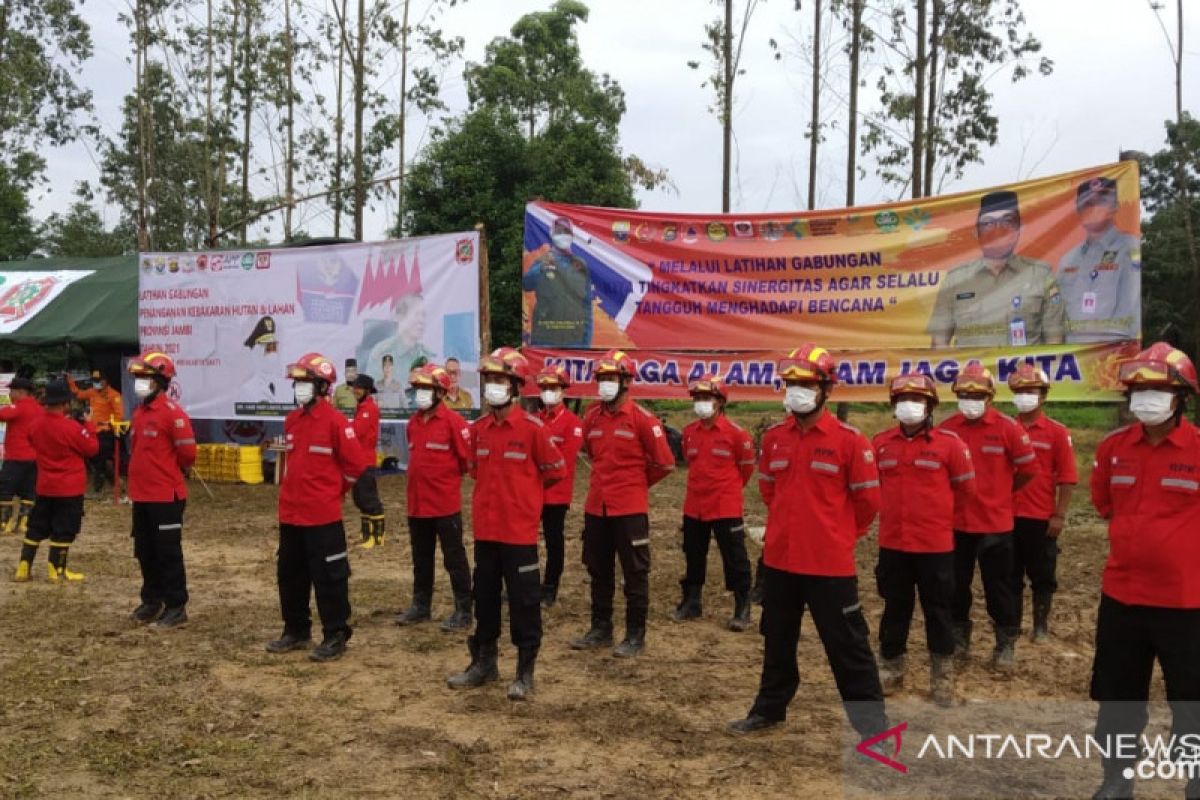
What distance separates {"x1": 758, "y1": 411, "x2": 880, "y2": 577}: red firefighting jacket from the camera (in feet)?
16.7

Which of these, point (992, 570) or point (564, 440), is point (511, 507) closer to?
point (564, 440)

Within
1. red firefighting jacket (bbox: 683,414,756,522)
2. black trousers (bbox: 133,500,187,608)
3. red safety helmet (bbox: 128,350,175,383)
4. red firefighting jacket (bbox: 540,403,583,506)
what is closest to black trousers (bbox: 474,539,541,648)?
red firefighting jacket (bbox: 540,403,583,506)

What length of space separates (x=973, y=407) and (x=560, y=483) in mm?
3439

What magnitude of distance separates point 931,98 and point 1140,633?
51.5 feet

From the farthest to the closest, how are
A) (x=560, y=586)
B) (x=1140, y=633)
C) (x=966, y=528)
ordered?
(x=560, y=586)
(x=966, y=528)
(x=1140, y=633)

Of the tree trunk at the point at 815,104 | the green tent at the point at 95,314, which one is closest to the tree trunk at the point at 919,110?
the tree trunk at the point at 815,104

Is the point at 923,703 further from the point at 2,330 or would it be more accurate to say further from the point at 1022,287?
the point at 2,330

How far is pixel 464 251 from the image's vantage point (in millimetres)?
12492

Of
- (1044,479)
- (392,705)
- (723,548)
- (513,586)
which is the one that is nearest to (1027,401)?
(1044,479)

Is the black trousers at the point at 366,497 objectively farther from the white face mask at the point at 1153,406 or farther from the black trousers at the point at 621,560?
the white face mask at the point at 1153,406

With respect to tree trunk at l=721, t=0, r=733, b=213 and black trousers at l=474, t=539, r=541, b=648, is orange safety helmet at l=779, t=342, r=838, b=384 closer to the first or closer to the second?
black trousers at l=474, t=539, r=541, b=648

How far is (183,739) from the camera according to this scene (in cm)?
535

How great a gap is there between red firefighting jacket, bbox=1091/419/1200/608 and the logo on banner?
30.1 ft

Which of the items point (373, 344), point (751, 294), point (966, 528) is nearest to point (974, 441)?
point (966, 528)
